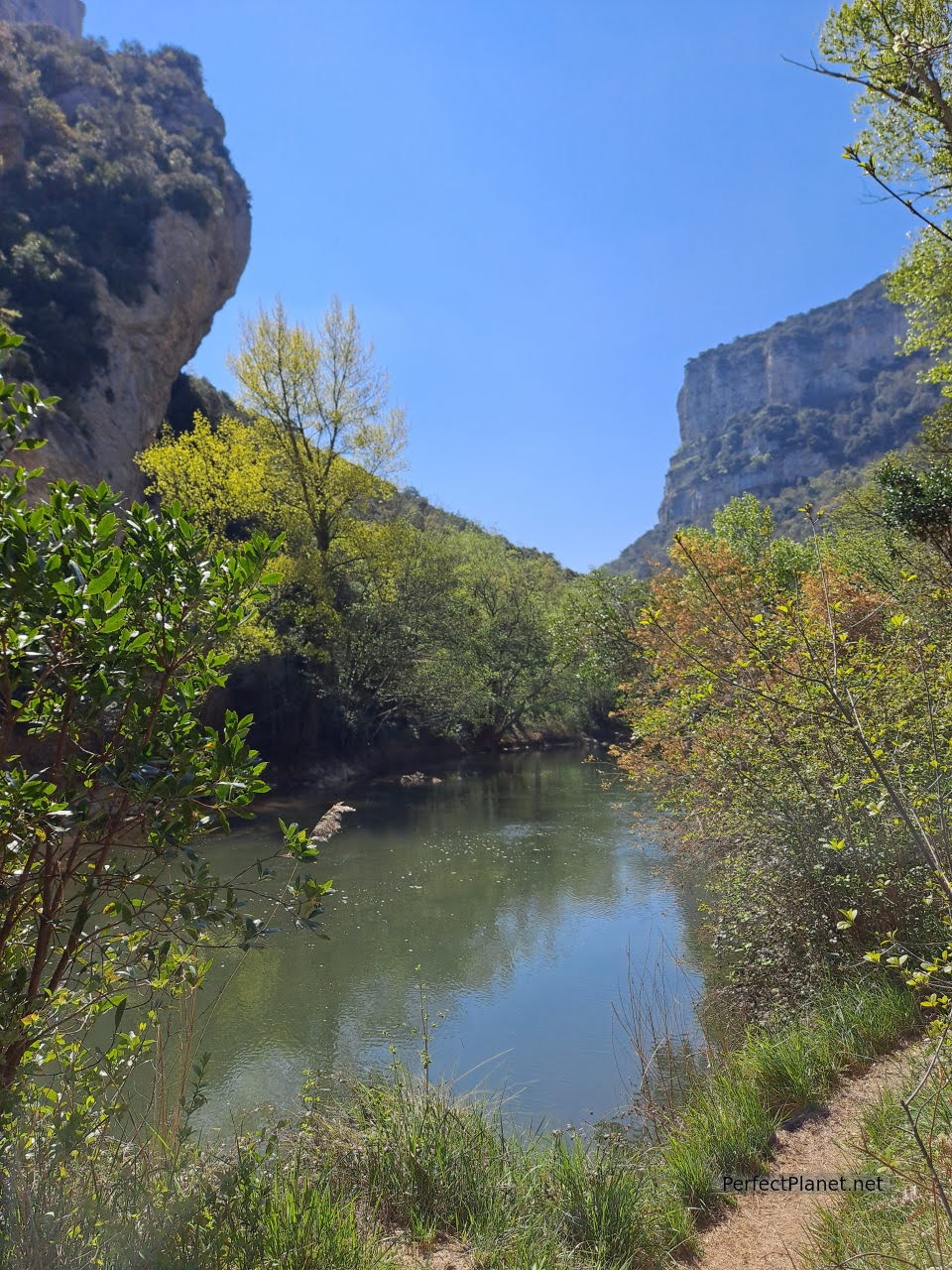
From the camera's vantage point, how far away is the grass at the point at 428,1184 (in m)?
2.40

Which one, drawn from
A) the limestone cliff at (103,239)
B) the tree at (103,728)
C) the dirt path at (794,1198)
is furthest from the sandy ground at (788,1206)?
the limestone cliff at (103,239)

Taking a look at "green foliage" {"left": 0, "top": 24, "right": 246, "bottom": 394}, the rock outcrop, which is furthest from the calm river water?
"green foliage" {"left": 0, "top": 24, "right": 246, "bottom": 394}

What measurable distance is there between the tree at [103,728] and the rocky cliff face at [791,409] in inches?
3406

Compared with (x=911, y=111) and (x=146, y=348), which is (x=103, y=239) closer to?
(x=146, y=348)

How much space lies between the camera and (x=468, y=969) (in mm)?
9320

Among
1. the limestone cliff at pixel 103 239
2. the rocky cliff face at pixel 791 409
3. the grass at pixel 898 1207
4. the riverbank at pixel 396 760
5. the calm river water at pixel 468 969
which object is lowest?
the calm river water at pixel 468 969

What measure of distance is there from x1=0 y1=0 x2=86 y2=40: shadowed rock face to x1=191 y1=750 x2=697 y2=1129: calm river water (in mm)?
74239

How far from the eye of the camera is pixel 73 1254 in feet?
7.13

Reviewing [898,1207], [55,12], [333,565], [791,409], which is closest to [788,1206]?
[898,1207]

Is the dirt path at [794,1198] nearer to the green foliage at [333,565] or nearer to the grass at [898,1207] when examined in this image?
the grass at [898,1207]

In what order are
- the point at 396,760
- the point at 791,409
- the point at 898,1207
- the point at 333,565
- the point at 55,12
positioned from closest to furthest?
1. the point at 898,1207
2. the point at 333,565
3. the point at 396,760
4. the point at 55,12
5. the point at 791,409

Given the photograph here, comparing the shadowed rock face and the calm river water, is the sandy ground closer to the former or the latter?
the calm river water

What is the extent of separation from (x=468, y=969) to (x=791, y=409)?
137m

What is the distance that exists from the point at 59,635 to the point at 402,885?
11.5 meters
